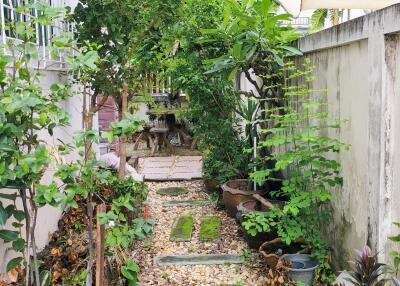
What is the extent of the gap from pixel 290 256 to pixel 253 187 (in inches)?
83.2

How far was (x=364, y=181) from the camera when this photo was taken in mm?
3355

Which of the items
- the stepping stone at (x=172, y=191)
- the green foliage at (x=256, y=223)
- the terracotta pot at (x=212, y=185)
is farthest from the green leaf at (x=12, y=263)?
the stepping stone at (x=172, y=191)

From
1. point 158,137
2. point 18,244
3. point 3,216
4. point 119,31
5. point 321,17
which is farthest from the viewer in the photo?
point 321,17

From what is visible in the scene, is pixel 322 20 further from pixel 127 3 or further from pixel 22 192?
pixel 22 192

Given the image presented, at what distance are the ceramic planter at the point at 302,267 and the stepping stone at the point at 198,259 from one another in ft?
2.69

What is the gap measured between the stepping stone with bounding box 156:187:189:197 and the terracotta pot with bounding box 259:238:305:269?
3.38 meters

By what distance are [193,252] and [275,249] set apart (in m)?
1.03

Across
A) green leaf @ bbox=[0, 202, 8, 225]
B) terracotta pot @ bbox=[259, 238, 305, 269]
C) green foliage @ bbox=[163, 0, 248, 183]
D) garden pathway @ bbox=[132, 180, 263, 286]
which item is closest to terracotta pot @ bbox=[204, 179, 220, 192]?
green foliage @ bbox=[163, 0, 248, 183]

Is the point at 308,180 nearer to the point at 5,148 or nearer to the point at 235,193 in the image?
the point at 235,193

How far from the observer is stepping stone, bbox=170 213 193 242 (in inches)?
216

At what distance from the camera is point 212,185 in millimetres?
7438

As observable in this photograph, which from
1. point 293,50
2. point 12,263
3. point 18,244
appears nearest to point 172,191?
point 293,50

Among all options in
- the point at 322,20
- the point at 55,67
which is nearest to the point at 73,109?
the point at 55,67

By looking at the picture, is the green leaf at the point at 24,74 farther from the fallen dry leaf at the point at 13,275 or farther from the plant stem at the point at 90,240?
the fallen dry leaf at the point at 13,275
